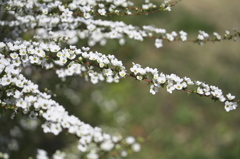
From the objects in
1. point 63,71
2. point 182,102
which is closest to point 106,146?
point 63,71

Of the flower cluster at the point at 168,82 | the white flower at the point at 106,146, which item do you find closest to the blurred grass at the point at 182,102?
the flower cluster at the point at 168,82

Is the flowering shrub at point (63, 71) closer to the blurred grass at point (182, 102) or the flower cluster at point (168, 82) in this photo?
the flower cluster at point (168, 82)

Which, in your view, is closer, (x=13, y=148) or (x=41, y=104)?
(x=41, y=104)

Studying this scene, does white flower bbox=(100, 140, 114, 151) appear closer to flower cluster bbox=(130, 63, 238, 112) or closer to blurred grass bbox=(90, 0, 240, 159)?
flower cluster bbox=(130, 63, 238, 112)

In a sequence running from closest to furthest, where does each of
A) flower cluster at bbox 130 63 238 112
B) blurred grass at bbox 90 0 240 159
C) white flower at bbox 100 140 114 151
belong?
white flower at bbox 100 140 114 151 < flower cluster at bbox 130 63 238 112 < blurred grass at bbox 90 0 240 159

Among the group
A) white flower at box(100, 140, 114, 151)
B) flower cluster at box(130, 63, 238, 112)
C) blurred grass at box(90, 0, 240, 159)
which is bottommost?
white flower at box(100, 140, 114, 151)

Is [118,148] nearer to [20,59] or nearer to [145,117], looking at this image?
[20,59]

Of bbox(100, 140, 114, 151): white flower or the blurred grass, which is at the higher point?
the blurred grass

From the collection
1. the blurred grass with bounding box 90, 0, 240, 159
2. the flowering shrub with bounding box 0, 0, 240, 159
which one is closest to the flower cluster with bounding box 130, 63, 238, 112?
the flowering shrub with bounding box 0, 0, 240, 159

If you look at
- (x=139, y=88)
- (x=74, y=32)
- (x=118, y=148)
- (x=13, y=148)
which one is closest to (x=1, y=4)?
(x=74, y=32)

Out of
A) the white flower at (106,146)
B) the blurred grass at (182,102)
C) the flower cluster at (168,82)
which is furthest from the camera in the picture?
the blurred grass at (182,102)

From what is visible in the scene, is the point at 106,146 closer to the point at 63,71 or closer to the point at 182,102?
the point at 63,71
